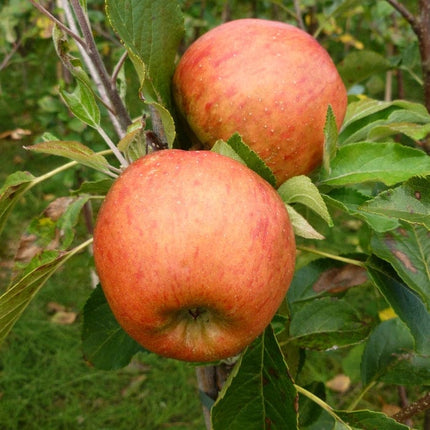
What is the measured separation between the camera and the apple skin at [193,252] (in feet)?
2.01

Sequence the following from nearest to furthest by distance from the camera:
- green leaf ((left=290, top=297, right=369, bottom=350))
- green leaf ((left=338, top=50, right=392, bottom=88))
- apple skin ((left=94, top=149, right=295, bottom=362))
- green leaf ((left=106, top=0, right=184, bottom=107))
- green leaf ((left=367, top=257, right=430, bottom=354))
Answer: apple skin ((left=94, top=149, right=295, bottom=362)) < green leaf ((left=106, top=0, right=184, bottom=107)) < green leaf ((left=367, top=257, right=430, bottom=354)) < green leaf ((left=290, top=297, right=369, bottom=350)) < green leaf ((left=338, top=50, right=392, bottom=88))

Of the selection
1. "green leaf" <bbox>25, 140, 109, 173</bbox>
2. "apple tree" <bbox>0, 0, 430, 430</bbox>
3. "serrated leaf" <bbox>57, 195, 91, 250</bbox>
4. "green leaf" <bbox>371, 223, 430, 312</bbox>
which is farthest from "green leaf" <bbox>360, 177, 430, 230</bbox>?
"serrated leaf" <bbox>57, 195, 91, 250</bbox>

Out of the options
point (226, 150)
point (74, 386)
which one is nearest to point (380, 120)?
point (226, 150)

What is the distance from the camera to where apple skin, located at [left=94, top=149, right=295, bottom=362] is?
0.61 metres

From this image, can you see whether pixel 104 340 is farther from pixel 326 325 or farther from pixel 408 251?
pixel 408 251

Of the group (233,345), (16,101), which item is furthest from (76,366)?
(16,101)

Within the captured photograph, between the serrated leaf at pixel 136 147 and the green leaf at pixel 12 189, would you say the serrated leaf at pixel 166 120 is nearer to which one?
the serrated leaf at pixel 136 147

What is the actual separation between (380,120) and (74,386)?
5.99 ft

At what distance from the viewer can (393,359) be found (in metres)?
1.07

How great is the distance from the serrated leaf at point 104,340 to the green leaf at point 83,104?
1.10ft

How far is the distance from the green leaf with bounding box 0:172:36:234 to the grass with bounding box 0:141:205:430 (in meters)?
1.10

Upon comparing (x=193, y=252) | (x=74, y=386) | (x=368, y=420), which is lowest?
(x=74, y=386)

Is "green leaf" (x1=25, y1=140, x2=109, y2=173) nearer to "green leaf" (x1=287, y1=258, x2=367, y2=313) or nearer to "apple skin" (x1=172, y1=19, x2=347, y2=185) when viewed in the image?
"apple skin" (x1=172, y1=19, x2=347, y2=185)

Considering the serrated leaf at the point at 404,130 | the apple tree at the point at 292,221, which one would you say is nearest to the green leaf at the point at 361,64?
the apple tree at the point at 292,221
